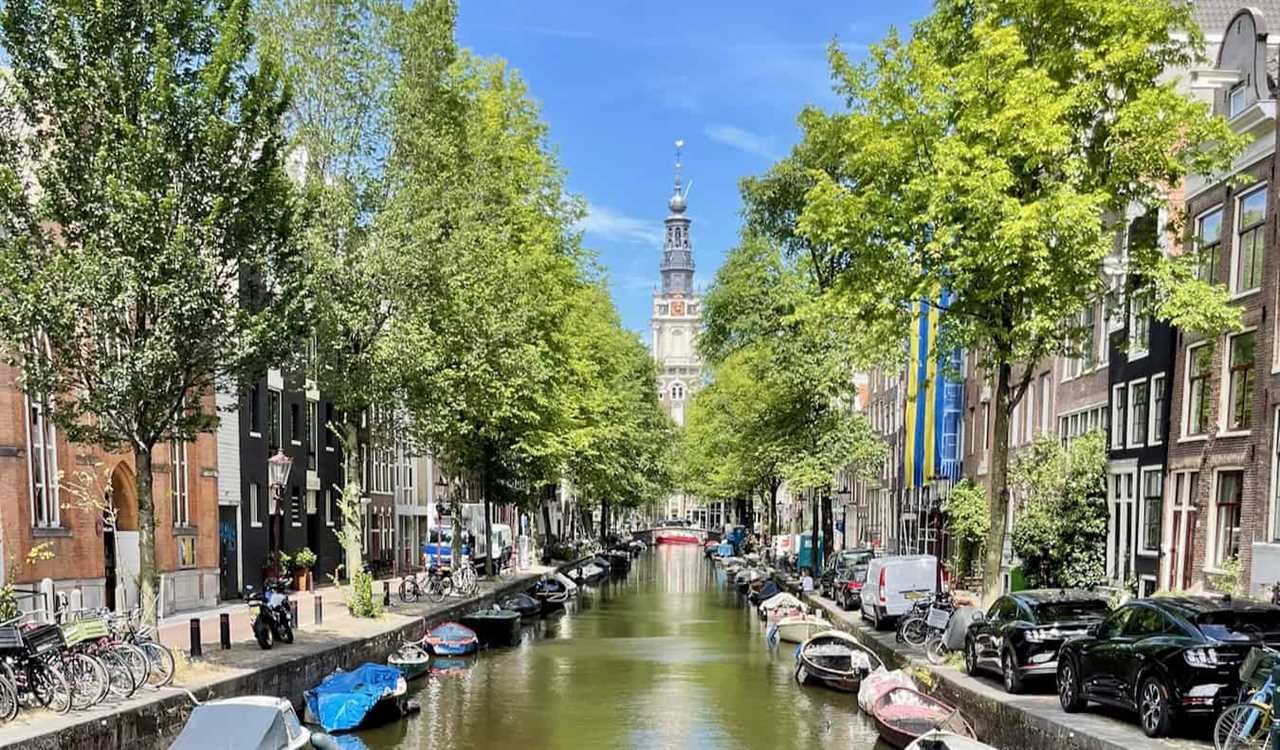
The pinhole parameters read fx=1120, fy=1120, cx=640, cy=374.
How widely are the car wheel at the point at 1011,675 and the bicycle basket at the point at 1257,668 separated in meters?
6.13

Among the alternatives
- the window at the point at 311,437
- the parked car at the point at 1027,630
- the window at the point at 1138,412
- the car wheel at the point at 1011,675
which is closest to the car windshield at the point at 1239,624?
the parked car at the point at 1027,630

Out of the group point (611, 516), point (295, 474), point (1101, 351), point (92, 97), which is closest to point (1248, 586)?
point (1101, 351)

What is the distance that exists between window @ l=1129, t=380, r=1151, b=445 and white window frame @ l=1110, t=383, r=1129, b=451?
0.73ft

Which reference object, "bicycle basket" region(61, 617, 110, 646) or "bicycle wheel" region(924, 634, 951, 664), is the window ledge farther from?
"bicycle wheel" region(924, 634, 951, 664)

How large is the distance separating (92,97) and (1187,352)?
24.8 metres

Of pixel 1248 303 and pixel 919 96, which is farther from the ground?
pixel 919 96

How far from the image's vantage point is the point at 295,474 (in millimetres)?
44406

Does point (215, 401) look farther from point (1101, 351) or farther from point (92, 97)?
point (1101, 351)

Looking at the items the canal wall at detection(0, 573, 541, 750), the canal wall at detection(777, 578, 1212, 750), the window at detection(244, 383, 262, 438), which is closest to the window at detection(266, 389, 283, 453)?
the window at detection(244, 383, 262, 438)

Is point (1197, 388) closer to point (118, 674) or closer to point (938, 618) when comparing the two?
point (938, 618)

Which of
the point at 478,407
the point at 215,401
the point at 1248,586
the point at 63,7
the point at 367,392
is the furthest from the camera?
the point at 478,407

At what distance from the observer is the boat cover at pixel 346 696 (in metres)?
21.2

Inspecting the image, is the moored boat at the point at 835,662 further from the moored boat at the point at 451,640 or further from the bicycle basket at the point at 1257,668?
the bicycle basket at the point at 1257,668

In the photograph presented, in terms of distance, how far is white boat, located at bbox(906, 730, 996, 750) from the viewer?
1504cm
